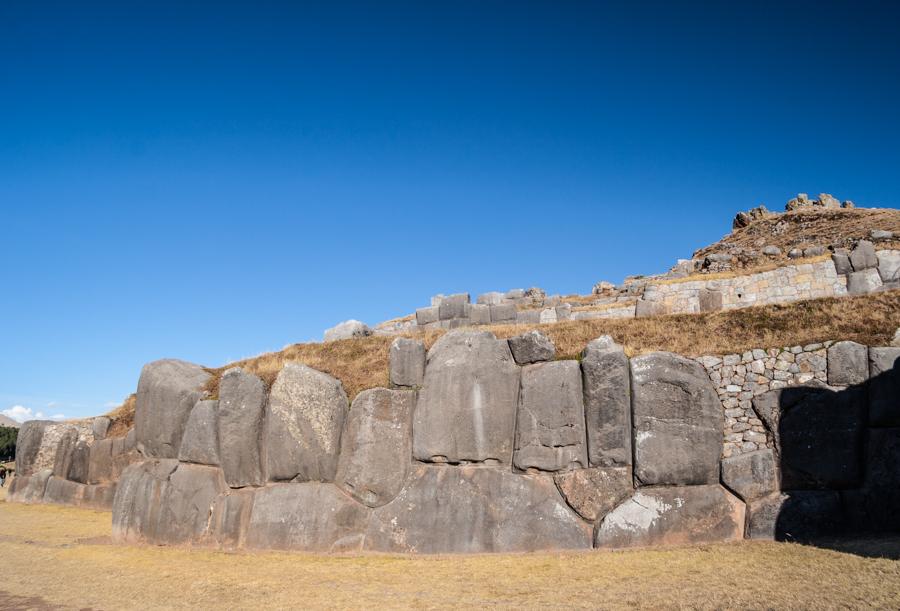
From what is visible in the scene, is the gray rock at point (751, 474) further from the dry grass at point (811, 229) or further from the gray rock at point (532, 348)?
the dry grass at point (811, 229)

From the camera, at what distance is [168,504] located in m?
15.0

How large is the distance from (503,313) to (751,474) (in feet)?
50.4

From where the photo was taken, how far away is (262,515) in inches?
557

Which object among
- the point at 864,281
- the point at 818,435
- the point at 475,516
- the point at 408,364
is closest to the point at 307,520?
the point at 475,516

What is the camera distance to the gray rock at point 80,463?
76.0ft

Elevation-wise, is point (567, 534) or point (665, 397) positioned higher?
point (665, 397)

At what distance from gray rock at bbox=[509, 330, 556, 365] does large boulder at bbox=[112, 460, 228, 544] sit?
7.67m

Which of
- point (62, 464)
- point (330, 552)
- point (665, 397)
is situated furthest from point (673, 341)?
point (62, 464)

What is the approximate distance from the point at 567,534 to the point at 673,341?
16.7 ft

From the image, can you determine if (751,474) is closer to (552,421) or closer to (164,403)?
(552,421)

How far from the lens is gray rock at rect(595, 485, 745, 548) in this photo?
12.2 meters

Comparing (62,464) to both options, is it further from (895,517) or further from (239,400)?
(895,517)

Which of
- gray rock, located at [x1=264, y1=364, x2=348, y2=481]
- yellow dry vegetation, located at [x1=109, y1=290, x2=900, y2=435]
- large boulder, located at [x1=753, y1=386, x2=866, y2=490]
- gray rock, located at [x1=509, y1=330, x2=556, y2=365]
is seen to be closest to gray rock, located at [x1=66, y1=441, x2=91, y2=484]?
yellow dry vegetation, located at [x1=109, y1=290, x2=900, y2=435]

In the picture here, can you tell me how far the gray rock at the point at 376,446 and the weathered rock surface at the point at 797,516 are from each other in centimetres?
723
